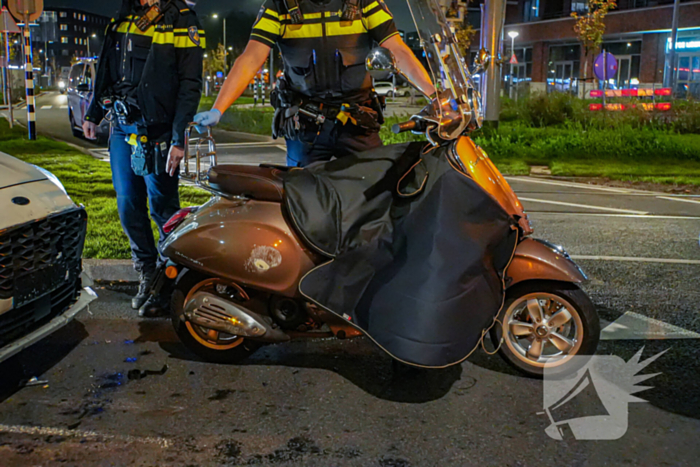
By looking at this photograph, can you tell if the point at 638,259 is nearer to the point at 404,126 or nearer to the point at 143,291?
the point at 404,126

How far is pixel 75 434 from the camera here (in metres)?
3.12

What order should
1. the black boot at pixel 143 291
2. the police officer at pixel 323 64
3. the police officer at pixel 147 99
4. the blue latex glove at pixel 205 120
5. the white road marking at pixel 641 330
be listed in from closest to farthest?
the blue latex glove at pixel 205 120, the police officer at pixel 323 64, the white road marking at pixel 641 330, the police officer at pixel 147 99, the black boot at pixel 143 291

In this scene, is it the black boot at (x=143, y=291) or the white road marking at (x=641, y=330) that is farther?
the black boot at (x=143, y=291)

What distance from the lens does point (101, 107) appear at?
4.91m

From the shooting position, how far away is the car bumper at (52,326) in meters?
3.35

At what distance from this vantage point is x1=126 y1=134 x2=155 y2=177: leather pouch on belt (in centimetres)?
466

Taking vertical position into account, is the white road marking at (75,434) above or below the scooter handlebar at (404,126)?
below

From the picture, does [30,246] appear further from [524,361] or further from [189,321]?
[524,361]

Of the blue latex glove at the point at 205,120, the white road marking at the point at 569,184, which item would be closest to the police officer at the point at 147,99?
the blue latex glove at the point at 205,120

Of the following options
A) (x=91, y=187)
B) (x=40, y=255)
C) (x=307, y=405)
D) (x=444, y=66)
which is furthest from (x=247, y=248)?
(x=91, y=187)

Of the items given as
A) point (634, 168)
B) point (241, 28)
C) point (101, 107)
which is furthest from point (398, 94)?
point (241, 28)

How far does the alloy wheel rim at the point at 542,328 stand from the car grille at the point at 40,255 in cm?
215

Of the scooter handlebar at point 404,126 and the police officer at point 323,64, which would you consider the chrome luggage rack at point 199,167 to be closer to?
the police officer at point 323,64

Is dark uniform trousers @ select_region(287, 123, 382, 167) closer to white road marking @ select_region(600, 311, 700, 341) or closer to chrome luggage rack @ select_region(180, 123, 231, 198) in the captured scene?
chrome luggage rack @ select_region(180, 123, 231, 198)
